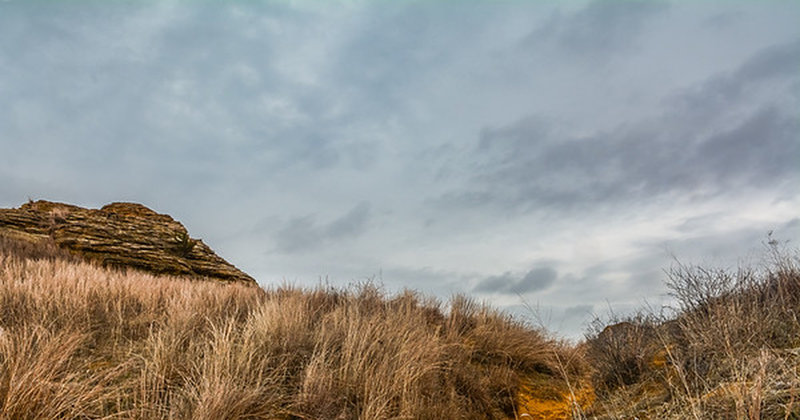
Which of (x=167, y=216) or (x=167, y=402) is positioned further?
(x=167, y=216)

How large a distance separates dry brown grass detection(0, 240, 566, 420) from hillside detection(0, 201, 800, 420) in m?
0.02

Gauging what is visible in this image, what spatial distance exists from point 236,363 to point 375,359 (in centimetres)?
152

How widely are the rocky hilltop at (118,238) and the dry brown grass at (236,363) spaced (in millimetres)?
10586

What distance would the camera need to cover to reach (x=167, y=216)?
1011 inches

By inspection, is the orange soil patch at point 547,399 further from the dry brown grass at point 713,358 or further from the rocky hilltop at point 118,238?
the rocky hilltop at point 118,238

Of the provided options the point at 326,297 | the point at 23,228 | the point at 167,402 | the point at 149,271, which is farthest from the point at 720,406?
the point at 23,228

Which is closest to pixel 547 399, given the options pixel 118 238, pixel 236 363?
pixel 236 363

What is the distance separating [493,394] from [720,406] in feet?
10.2

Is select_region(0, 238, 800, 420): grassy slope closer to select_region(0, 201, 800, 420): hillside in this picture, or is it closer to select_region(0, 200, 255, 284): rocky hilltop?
select_region(0, 201, 800, 420): hillside

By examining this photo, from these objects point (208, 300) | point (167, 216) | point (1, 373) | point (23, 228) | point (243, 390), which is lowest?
point (243, 390)

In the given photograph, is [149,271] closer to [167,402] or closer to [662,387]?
[167,402]

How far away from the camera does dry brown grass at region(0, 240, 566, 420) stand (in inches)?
139

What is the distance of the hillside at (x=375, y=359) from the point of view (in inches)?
138

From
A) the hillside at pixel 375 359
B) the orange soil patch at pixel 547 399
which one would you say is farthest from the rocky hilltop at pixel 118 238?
the orange soil patch at pixel 547 399
